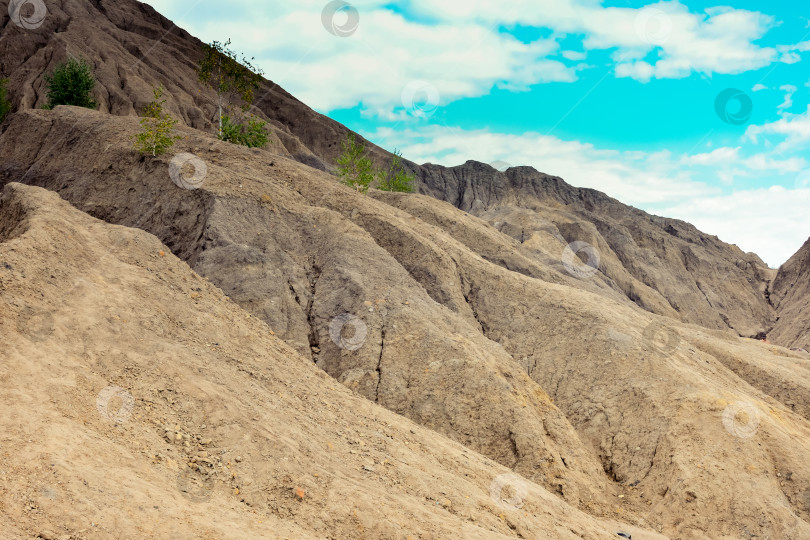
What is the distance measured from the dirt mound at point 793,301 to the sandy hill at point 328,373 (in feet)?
133

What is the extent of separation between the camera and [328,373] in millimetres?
14750

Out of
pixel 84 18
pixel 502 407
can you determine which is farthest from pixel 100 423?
pixel 84 18

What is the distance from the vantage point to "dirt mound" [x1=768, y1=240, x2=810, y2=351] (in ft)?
190

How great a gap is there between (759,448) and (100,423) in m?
16.7

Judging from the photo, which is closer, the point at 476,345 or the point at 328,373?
the point at 328,373

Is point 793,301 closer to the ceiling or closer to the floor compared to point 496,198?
closer to the floor

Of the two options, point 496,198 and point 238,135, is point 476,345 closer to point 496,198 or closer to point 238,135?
point 238,135

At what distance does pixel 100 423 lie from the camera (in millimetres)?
7324

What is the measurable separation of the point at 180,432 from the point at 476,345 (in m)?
10.0

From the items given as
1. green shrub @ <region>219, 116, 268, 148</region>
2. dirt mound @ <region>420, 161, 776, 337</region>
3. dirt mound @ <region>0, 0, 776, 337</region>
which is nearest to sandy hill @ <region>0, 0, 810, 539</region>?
green shrub @ <region>219, 116, 268, 148</region>

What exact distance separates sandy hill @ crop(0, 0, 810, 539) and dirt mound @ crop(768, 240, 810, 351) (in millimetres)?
40648

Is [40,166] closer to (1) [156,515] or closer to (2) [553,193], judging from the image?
(1) [156,515]

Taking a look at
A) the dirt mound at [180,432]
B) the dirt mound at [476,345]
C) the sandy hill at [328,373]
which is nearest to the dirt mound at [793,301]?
the sandy hill at [328,373]

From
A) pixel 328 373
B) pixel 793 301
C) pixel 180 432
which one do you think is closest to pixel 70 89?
pixel 328 373
